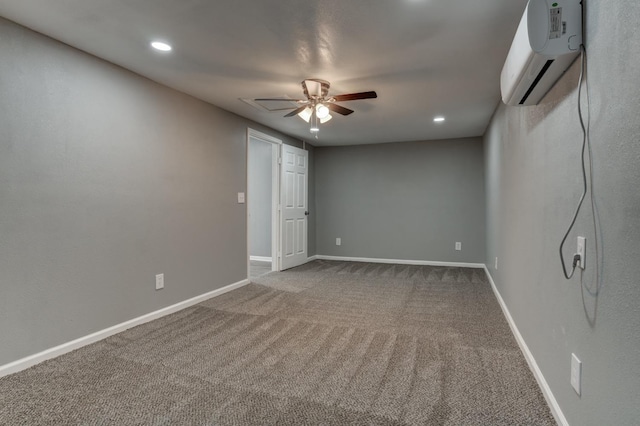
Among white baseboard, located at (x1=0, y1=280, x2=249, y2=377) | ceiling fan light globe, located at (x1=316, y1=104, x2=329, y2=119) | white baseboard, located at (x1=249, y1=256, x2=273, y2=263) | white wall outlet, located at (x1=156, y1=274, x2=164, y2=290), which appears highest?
ceiling fan light globe, located at (x1=316, y1=104, x2=329, y2=119)

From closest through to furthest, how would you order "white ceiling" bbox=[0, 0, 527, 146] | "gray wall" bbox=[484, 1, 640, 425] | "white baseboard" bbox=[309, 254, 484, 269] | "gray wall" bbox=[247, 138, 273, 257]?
"gray wall" bbox=[484, 1, 640, 425] → "white ceiling" bbox=[0, 0, 527, 146] → "white baseboard" bbox=[309, 254, 484, 269] → "gray wall" bbox=[247, 138, 273, 257]

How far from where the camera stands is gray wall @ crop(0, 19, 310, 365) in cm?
213

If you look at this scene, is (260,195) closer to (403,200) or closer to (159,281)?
(403,200)

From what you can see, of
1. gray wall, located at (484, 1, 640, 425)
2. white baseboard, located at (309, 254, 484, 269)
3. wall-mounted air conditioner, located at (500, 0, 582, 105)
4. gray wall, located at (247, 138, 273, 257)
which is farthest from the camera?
gray wall, located at (247, 138, 273, 257)

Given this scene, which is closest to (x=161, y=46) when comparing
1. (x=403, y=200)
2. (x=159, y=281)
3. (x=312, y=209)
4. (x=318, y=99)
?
(x=318, y=99)

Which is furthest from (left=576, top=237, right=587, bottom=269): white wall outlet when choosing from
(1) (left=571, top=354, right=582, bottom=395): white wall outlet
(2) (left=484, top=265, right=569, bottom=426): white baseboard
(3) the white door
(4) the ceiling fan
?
(3) the white door

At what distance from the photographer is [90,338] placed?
2539 mm

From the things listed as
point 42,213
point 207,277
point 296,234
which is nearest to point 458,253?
point 296,234

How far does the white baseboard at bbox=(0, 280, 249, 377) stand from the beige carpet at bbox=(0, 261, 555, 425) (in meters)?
0.07

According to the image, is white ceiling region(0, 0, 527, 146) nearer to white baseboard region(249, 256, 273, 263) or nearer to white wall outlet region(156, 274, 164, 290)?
white wall outlet region(156, 274, 164, 290)

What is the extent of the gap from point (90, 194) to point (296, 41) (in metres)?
1.89

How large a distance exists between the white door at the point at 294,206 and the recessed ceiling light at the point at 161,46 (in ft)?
9.52

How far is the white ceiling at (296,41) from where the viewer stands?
75.5 inches

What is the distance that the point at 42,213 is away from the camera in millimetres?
2266
